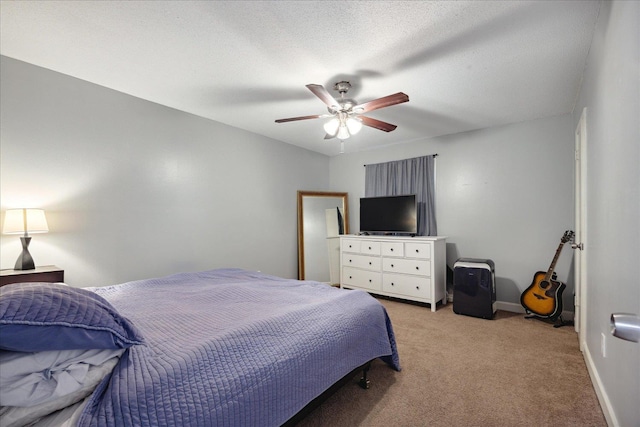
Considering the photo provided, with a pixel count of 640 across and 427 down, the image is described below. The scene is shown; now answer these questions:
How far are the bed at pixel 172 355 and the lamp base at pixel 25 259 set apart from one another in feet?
3.37

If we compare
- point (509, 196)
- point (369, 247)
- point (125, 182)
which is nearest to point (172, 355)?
point (125, 182)

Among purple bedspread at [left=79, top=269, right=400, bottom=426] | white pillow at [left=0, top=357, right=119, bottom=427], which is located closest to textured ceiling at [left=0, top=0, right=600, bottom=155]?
purple bedspread at [left=79, top=269, right=400, bottom=426]

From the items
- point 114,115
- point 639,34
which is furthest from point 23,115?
point 639,34

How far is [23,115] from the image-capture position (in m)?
2.53

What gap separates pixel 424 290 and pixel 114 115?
421 centimetres

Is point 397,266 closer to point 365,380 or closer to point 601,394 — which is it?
point 365,380

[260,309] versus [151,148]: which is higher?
[151,148]

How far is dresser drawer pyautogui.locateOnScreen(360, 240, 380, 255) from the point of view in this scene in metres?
4.54

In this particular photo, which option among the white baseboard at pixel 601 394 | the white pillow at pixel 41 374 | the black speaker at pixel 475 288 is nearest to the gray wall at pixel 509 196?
the black speaker at pixel 475 288

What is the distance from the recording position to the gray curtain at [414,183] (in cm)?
460

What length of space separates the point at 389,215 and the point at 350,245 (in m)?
0.80

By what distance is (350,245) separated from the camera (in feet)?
16.0

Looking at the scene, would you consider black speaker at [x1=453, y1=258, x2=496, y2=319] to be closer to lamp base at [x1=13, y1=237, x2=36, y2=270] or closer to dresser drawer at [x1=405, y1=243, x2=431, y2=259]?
dresser drawer at [x1=405, y1=243, x2=431, y2=259]

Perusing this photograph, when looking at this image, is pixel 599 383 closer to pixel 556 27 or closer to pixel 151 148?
pixel 556 27
